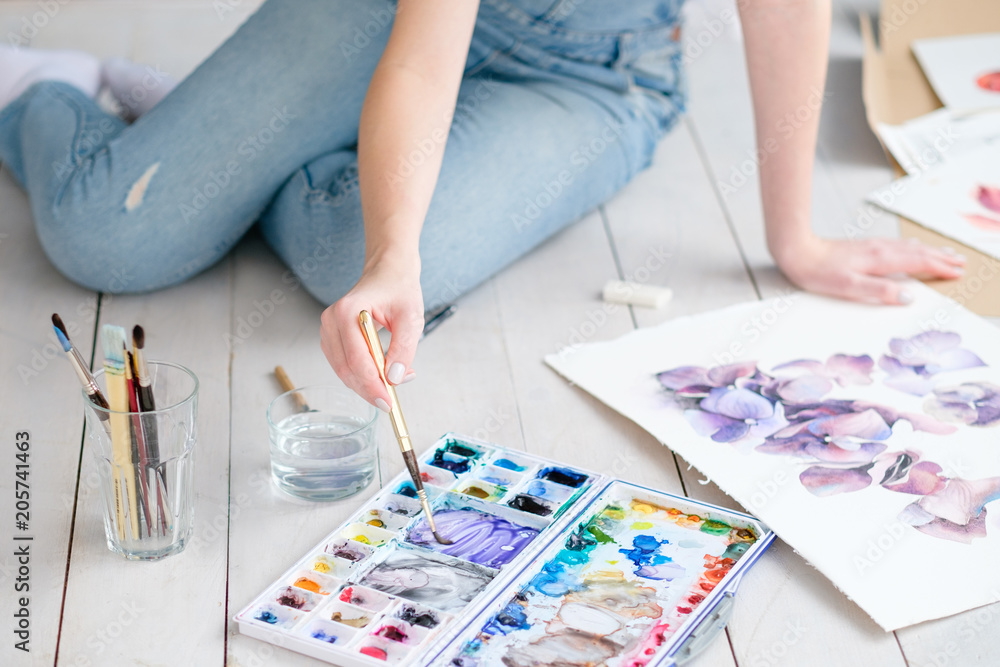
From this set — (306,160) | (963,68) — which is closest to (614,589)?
(306,160)

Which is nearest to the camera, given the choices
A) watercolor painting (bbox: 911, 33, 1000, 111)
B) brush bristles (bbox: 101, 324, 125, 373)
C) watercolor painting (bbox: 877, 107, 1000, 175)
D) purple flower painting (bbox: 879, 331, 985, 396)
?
brush bristles (bbox: 101, 324, 125, 373)

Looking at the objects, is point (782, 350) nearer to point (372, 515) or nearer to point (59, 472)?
point (372, 515)

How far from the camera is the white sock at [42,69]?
1.47 metres

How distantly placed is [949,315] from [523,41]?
24.3 inches

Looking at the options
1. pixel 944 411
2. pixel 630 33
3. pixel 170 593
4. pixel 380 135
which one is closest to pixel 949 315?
pixel 944 411

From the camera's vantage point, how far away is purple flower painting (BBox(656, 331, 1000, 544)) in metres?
0.84

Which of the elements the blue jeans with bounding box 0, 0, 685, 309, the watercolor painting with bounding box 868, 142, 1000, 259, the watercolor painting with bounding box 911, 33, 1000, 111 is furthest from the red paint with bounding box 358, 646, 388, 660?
the watercolor painting with bounding box 911, 33, 1000, 111

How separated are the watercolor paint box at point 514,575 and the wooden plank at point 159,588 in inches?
2.0

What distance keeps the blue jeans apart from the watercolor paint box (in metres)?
0.37

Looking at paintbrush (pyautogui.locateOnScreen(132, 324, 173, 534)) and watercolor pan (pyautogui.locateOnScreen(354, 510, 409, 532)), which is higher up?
paintbrush (pyautogui.locateOnScreen(132, 324, 173, 534))

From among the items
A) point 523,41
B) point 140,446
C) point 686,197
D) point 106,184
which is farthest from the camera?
point 686,197

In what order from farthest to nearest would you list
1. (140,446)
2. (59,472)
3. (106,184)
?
(106,184)
(59,472)
(140,446)

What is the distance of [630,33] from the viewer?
1293 millimetres

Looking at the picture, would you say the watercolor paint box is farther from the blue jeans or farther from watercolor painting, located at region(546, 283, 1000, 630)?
the blue jeans
